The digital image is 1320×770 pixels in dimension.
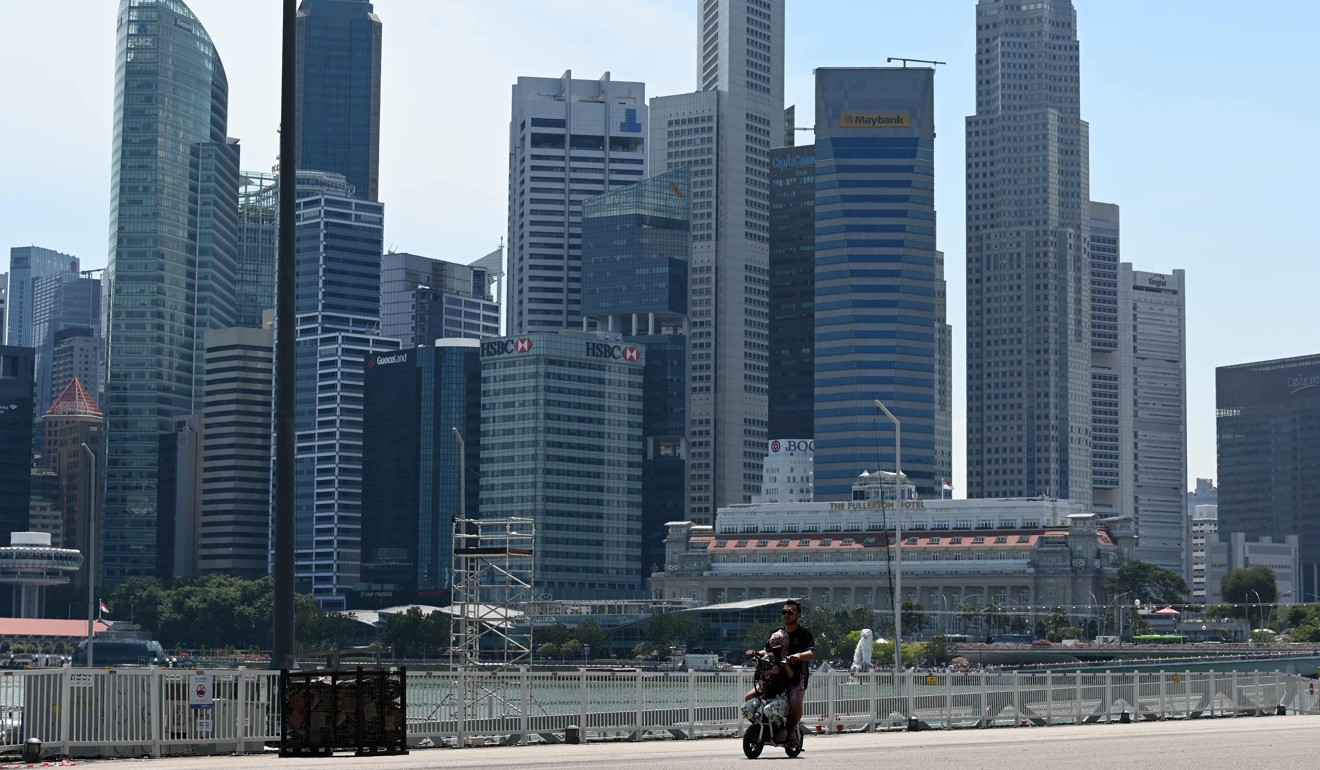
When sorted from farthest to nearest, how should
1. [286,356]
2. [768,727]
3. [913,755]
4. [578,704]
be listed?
1. [578,704]
2. [286,356]
3. [913,755]
4. [768,727]

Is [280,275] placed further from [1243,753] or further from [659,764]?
[1243,753]

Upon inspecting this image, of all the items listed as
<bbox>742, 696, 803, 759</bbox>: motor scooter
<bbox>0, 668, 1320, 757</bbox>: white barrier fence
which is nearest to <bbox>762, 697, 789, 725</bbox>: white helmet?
<bbox>742, 696, 803, 759</bbox>: motor scooter

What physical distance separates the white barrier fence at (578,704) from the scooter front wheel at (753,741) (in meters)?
8.60

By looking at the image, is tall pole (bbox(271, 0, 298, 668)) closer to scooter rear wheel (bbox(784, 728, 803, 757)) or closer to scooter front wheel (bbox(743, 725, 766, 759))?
scooter front wheel (bbox(743, 725, 766, 759))

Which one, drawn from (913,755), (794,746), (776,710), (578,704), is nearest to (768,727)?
(776,710)

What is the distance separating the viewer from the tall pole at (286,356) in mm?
31234

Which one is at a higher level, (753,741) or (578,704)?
(753,741)

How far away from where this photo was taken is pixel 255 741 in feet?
114

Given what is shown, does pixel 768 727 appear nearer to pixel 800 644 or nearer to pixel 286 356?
pixel 800 644

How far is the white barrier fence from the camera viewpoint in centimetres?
3322

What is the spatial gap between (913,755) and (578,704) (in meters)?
11.5

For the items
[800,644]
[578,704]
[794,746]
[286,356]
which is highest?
[286,356]

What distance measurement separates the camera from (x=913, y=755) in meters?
32.2

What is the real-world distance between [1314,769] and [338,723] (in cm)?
1609
